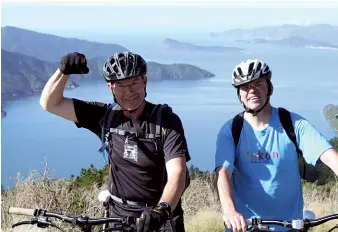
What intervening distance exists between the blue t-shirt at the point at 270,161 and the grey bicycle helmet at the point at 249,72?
28 centimetres

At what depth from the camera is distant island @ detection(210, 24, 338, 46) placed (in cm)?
5162

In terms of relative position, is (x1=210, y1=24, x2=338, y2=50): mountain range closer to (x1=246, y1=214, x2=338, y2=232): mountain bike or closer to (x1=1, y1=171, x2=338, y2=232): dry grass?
(x1=1, y1=171, x2=338, y2=232): dry grass

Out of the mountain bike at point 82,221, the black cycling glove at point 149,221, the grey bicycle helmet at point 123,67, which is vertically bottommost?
the mountain bike at point 82,221

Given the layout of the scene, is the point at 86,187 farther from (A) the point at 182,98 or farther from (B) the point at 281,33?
(B) the point at 281,33

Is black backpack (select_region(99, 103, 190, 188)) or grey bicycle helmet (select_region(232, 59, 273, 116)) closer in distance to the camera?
black backpack (select_region(99, 103, 190, 188))

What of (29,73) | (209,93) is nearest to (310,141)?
(29,73)

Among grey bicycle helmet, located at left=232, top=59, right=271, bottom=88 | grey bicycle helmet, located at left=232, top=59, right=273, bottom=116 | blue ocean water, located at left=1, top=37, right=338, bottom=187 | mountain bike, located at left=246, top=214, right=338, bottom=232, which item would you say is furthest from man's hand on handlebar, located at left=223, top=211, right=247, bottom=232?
blue ocean water, located at left=1, top=37, right=338, bottom=187

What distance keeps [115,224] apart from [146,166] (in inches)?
18.7

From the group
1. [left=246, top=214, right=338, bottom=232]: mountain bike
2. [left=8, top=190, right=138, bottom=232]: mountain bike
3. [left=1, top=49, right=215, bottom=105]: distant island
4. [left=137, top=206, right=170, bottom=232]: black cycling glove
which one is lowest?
[left=8, top=190, right=138, bottom=232]: mountain bike

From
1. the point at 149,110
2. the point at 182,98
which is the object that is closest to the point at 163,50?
the point at 182,98

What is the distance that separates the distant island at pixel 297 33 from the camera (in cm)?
5162

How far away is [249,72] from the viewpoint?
11.5 ft

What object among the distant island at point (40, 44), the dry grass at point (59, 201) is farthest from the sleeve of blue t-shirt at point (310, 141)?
the distant island at point (40, 44)

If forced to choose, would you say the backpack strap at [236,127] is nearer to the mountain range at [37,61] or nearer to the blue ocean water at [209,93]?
the mountain range at [37,61]
